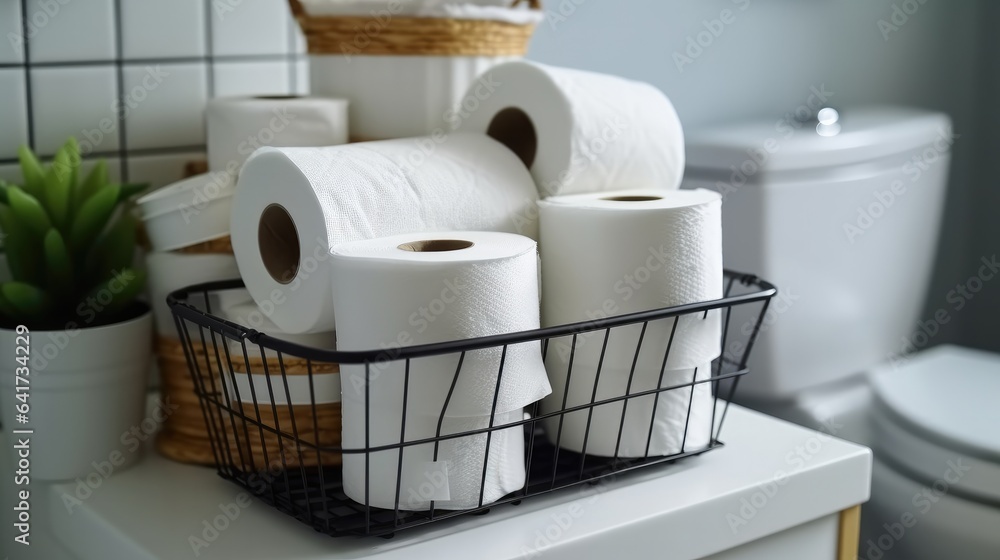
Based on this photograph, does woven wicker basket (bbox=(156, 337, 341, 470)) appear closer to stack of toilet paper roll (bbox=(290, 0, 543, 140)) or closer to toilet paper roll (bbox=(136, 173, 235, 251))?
toilet paper roll (bbox=(136, 173, 235, 251))

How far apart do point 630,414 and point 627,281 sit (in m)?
0.09

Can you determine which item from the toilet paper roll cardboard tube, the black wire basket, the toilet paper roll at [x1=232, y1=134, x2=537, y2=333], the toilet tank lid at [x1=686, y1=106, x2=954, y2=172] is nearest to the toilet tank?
the toilet tank lid at [x1=686, y1=106, x2=954, y2=172]

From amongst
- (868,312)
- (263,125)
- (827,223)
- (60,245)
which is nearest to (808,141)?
(827,223)

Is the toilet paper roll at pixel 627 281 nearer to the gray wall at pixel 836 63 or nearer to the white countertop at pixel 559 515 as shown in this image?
the white countertop at pixel 559 515

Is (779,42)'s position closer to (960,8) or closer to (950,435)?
(960,8)

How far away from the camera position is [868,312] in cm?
125

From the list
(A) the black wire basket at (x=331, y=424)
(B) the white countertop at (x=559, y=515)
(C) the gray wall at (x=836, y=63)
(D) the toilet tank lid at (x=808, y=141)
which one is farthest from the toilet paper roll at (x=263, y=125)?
(D) the toilet tank lid at (x=808, y=141)

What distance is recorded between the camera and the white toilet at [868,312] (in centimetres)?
108

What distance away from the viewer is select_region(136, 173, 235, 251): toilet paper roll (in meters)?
0.68

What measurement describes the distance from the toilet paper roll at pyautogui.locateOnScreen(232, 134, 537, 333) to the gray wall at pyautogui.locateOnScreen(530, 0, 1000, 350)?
467 mm

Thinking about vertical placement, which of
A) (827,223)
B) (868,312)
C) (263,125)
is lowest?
(868,312)

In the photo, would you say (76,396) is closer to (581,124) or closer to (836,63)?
(581,124)

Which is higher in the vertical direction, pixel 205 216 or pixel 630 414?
pixel 205 216

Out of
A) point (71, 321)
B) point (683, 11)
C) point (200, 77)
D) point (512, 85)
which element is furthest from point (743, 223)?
point (71, 321)
